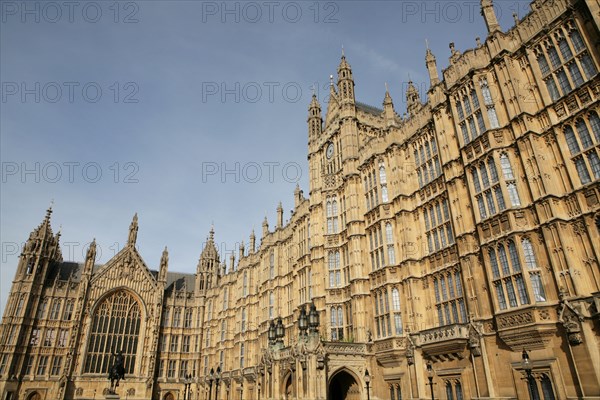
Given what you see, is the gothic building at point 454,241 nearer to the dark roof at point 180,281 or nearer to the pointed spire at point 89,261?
the pointed spire at point 89,261

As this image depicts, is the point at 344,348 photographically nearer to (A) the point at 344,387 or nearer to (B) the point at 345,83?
(A) the point at 344,387

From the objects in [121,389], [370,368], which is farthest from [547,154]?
[121,389]

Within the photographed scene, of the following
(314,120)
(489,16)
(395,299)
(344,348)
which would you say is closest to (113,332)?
(314,120)

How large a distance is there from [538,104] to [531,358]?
13.1 meters

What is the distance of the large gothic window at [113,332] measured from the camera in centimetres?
6031

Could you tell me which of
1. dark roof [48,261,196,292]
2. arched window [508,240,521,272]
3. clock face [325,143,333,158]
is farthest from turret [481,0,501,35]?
dark roof [48,261,196,292]

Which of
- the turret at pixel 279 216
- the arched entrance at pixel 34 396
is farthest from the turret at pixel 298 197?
the arched entrance at pixel 34 396

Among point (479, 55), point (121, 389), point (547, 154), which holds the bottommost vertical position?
point (121, 389)

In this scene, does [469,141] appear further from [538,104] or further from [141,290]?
[141,290]

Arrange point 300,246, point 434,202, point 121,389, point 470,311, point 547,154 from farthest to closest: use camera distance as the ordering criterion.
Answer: point 121,389
point 300,246
point 434,202
point 470,311
point 547,154

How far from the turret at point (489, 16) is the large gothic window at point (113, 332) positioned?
61.4m

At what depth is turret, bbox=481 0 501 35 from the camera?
24.8 m

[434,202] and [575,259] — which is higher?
[434,202]

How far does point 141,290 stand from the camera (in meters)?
66.8
